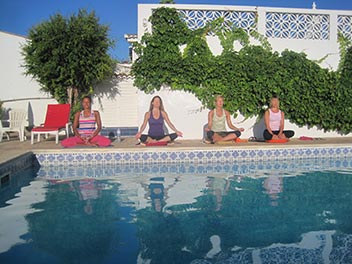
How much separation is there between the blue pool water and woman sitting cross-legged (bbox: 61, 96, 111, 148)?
1111 millimetres

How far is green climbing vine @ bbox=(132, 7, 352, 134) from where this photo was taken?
29.6 feet

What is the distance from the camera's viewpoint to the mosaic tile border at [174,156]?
6.92 meters

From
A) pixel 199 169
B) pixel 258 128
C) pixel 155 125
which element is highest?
pixel 155 125

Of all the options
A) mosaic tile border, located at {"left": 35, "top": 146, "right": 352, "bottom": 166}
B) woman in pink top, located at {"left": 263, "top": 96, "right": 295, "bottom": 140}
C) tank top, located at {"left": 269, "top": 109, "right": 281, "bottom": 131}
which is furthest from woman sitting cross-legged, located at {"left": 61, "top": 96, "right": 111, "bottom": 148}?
tank top, located at {"left": 269, "top": 109, "right": 281, "bottom": 131}

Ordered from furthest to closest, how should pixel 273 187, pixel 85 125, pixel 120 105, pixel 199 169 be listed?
pixel 120 105 → pixel 85 125 → pixel 199 169 → pixel 273 187

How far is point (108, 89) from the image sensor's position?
35.9 ft

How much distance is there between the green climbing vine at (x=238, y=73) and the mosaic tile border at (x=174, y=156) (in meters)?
2.07

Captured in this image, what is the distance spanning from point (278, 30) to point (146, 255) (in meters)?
8.19

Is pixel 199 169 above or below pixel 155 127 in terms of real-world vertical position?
below

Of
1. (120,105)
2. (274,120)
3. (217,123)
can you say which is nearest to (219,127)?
(217,123)

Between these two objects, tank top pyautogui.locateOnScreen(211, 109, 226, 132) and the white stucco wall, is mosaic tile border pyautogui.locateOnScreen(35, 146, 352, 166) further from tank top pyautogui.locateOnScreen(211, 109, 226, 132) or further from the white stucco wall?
the white stucco wall

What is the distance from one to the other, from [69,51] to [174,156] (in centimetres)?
438

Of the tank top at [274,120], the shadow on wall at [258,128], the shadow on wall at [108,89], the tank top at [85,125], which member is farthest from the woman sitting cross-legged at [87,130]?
the shadow on wall at [258,128]

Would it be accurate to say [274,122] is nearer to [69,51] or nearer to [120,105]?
[120,105]
